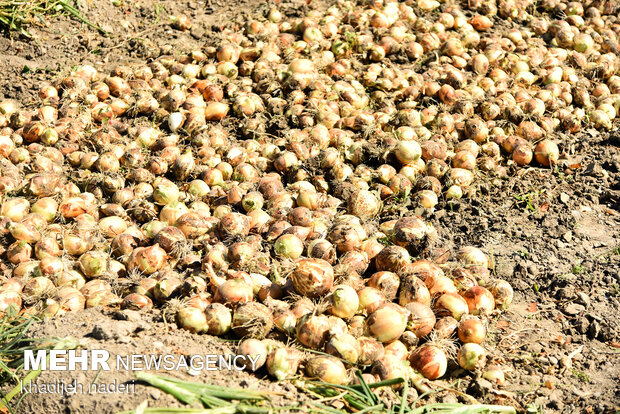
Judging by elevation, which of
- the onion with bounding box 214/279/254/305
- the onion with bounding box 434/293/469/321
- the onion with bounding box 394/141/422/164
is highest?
the onion with bounding box 394/141/422/164

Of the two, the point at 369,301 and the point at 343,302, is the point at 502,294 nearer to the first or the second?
the point at 369,301

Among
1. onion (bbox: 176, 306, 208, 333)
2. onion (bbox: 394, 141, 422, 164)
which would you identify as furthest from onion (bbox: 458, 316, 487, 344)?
onion (bbox: 394, 141, 422, 164)

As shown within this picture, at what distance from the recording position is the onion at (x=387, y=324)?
2.76m

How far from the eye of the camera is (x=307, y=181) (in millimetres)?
3918

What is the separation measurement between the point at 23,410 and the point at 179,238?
123cm

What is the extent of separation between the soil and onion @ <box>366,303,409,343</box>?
33cm

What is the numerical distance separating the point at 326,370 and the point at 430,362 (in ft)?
1.77

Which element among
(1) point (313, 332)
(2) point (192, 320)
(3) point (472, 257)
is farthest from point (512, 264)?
(2) point (192, 320)

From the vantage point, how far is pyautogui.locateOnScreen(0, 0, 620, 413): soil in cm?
248

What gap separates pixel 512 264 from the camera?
3.50 m

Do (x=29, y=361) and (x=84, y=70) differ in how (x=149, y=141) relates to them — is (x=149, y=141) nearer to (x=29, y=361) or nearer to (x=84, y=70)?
(x=84, y=70)

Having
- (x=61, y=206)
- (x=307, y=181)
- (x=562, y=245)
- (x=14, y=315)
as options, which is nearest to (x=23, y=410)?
(x=14, y=315)

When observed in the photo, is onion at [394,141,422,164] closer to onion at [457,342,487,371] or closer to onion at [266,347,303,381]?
onion at [457,342,487,371]

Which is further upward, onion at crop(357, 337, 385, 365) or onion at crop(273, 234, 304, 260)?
onion at crop(273, 234, 304, 260)
